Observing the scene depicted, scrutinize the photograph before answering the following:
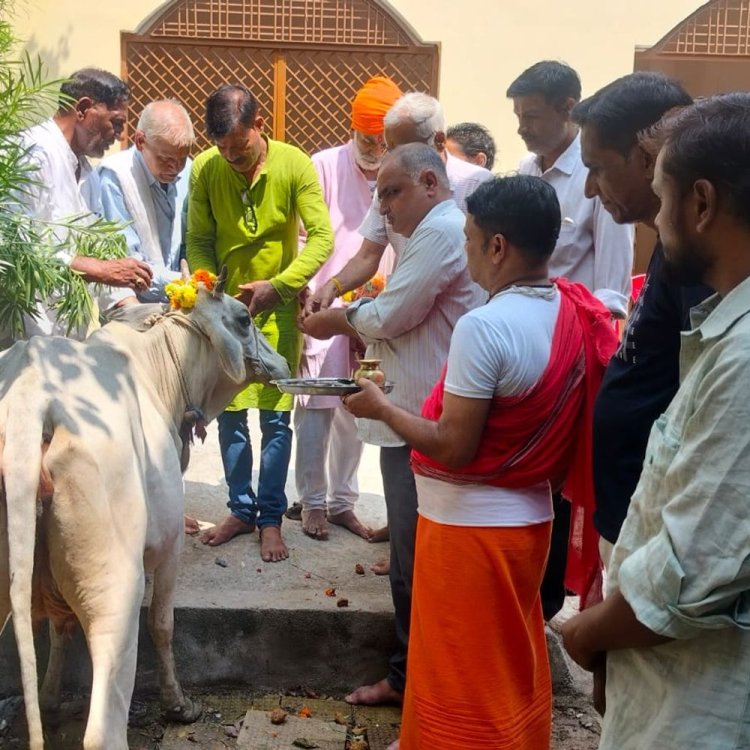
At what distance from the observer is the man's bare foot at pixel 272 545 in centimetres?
479

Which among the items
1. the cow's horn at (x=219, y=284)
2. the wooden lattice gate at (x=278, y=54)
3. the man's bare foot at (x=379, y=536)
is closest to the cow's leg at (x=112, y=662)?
the cow's horn at (x=219, y=284)

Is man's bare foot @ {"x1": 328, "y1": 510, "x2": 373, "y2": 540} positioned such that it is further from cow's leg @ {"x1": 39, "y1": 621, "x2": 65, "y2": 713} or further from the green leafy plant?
the green leafy plant

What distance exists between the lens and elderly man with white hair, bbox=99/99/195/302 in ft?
16.0

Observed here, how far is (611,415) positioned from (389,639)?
7.15 ft

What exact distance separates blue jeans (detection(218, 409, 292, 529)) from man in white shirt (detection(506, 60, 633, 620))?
5.46 feet

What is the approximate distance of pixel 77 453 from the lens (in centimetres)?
295

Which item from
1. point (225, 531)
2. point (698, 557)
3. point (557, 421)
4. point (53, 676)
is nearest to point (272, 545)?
point (225, 531)

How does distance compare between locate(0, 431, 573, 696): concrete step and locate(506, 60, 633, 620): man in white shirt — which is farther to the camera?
locate(0, 431, 573, 696): concrete step

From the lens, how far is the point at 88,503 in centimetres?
295

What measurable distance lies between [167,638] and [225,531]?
1.22m

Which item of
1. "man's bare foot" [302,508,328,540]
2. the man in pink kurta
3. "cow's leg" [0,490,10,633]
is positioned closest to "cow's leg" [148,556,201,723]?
"cow's leg" [0,490,10,633]

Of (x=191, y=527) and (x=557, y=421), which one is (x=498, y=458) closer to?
(x=557, y=421)

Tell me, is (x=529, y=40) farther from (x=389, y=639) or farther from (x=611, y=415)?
(x=611, y=415)

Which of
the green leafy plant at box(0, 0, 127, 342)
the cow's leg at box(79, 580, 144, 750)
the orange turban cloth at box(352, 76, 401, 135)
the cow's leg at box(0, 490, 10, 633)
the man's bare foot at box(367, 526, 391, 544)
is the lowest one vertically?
the man's bare foot at box(367, 526, 391, 544)
